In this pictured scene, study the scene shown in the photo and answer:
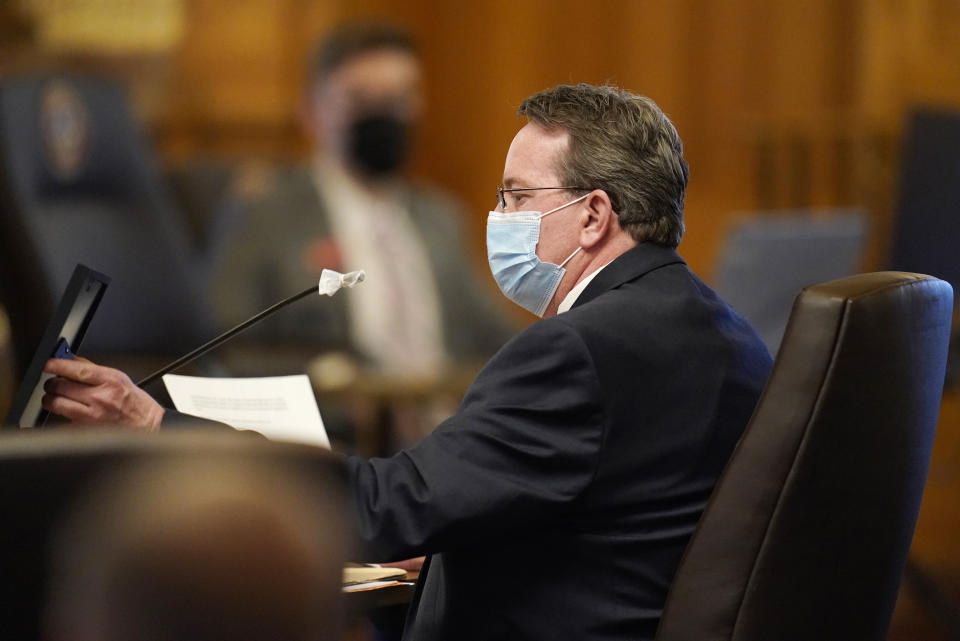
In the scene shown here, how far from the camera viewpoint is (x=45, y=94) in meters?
3.43

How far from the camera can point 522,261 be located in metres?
1.61

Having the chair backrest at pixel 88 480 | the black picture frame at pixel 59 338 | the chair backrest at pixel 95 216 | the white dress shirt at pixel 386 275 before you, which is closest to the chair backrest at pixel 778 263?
the white dress shirt at pixel 386 275

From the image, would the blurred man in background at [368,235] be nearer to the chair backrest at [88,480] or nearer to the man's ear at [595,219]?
the man's ear at [595,219]

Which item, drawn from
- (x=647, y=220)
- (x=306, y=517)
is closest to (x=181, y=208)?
(x=647, y=220)

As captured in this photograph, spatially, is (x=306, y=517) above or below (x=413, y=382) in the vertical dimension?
above

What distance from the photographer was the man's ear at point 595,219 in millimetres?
1518

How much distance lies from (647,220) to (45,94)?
2343mm

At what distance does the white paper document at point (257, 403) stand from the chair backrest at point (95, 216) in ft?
5.88

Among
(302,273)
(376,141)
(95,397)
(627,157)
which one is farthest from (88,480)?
(376,141)

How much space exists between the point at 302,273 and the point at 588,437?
104 inches

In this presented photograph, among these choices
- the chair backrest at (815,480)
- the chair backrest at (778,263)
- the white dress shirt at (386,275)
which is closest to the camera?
the chair backrest at (815,480)

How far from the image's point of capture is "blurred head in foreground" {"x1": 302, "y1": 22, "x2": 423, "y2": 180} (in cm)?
414

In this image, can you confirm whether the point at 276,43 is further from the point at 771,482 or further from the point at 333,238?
the point at 771,482

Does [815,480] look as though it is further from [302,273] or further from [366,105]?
[366,105]
